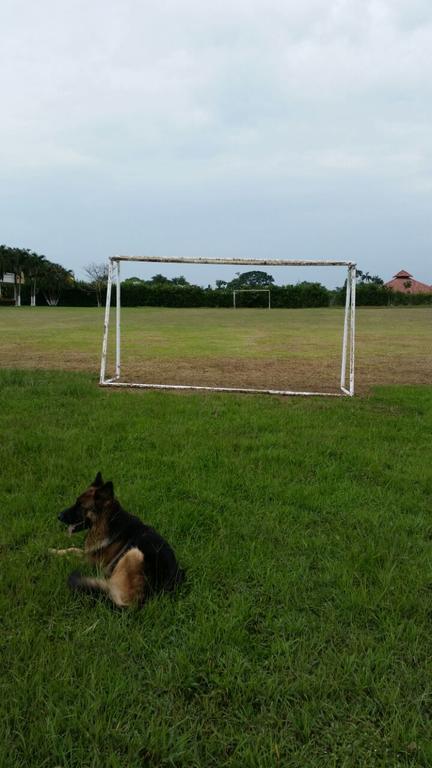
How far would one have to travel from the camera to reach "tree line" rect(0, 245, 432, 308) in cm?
5050

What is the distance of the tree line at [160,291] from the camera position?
5050 centimetres

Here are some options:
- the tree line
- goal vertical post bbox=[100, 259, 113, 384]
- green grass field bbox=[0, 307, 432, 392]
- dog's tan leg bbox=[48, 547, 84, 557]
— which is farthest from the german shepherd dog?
the tree line

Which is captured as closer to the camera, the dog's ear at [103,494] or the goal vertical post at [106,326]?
the dog's ear at [103,494]

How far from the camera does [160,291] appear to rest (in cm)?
5281

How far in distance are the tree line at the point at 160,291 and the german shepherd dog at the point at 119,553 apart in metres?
43.6

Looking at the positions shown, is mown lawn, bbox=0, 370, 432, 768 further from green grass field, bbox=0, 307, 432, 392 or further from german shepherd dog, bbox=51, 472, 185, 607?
green grass field, bbox=0, 307, 432, 392

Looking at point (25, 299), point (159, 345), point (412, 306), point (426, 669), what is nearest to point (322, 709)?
point (426, 669)

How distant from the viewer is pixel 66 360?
1188 cm

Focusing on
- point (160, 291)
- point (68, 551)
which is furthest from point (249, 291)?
point (68, 551)

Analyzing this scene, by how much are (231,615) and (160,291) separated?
51.7 m

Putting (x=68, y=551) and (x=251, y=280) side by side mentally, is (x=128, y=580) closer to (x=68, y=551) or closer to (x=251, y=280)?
(x=68, y=551)

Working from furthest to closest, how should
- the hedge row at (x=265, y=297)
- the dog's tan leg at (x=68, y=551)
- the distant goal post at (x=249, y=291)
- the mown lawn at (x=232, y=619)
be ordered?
1. the hedge row at (x=265, y=297)
2. the distant goal post at (x=249, y=291)
3. the dog's tan leg at (x=68, y=551)
4. the mown lawn at (x=232, y=619)

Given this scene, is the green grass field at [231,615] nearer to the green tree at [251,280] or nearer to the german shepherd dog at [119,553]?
the german shepherd dog at [119,553]

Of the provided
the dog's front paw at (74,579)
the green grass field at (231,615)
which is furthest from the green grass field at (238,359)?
the dog's front paw at (74,579)
